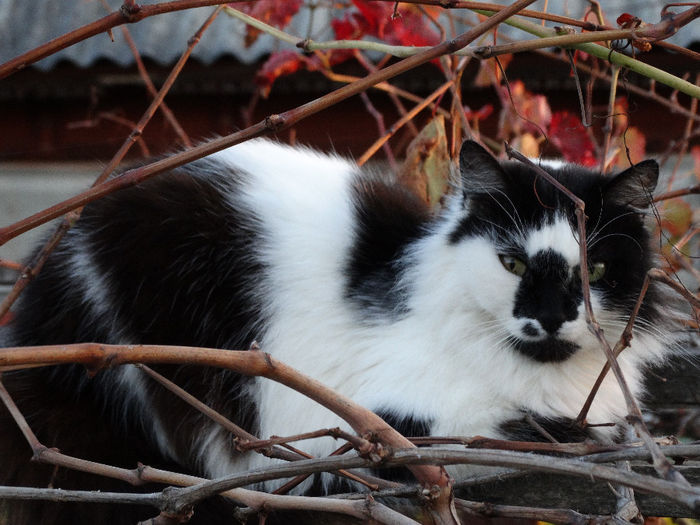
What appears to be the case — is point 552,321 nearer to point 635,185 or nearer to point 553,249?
point 553,249

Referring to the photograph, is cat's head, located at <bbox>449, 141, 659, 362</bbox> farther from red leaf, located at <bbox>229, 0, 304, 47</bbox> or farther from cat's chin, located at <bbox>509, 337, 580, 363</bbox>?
red leaf, located at <bbox>229, 0, 304, 47</bbox>

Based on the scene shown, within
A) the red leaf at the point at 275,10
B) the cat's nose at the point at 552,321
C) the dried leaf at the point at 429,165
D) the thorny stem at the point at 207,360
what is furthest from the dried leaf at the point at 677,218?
the thorny stem at the point at 207,360

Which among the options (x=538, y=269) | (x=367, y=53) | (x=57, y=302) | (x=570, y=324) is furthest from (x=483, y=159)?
(x=367, y=53)

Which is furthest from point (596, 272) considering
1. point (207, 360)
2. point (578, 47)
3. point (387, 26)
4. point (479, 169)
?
point (387, 26)

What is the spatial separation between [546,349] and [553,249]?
168mm

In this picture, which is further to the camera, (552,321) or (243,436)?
(552,321)

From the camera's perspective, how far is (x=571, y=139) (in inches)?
74.1

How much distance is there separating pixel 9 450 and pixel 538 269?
0.96 m

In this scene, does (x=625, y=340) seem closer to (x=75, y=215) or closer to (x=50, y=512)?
(x=75, y=215)

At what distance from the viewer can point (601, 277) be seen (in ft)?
4.33

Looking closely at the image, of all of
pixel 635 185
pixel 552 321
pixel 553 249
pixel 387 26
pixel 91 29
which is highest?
pixel 387 26

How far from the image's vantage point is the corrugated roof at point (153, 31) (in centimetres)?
325

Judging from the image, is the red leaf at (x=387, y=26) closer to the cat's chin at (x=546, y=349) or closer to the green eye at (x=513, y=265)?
the green eye at (x=513, y=265)

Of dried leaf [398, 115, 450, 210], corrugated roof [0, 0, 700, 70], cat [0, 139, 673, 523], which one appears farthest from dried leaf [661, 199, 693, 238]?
corrugated roof [0, 0, 700, 70]
